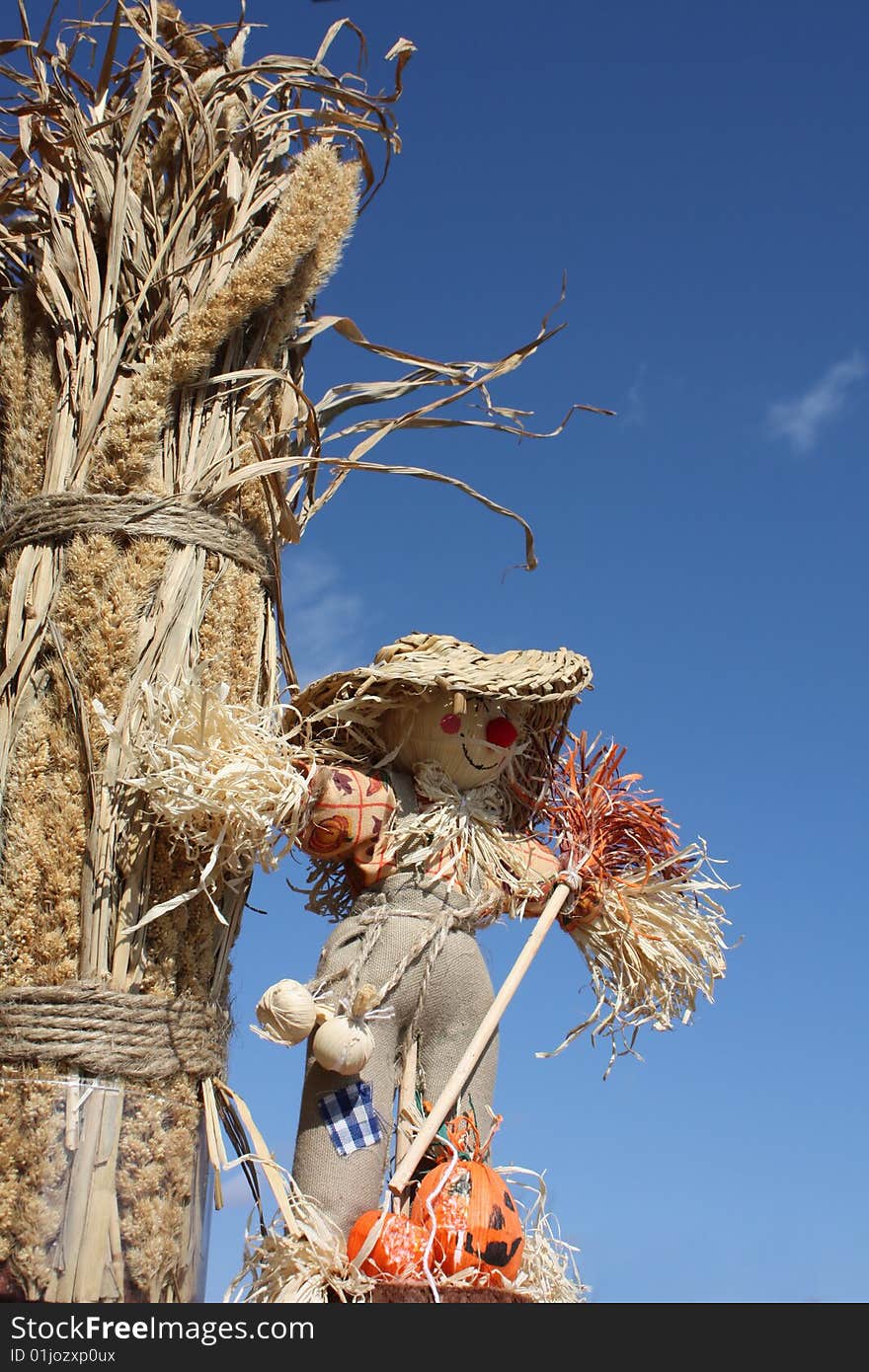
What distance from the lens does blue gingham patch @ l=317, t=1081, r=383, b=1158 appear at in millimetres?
2512

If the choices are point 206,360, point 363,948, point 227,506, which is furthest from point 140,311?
point 363,948

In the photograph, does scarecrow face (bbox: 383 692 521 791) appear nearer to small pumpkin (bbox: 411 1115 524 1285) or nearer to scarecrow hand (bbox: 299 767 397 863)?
scarecrow hand (bbox: 299 767 397 863)

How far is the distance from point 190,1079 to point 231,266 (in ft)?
5.17

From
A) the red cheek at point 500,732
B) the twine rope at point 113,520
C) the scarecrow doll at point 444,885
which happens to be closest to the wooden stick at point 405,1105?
the scarecrow doll at point 444,885

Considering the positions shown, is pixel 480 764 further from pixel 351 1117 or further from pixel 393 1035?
pixel 351 1117

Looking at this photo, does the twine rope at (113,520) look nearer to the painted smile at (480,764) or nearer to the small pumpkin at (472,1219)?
the painted smile at (480,764)

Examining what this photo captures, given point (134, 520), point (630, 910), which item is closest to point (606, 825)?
point (630, 910)

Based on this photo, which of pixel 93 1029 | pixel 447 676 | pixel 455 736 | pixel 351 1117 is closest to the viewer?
pixel 93 1029

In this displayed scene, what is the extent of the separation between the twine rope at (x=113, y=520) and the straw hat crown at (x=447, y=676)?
364mm

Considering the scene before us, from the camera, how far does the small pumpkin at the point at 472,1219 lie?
2404mm

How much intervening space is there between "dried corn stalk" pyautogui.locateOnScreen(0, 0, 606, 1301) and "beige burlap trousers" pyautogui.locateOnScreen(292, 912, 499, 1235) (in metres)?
0.21

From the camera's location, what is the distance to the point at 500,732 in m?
2.90

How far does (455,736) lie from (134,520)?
2.54 ft

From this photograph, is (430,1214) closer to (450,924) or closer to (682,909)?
(450,924)
